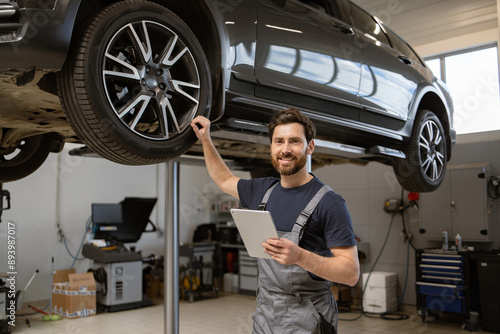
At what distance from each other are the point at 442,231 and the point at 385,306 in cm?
129

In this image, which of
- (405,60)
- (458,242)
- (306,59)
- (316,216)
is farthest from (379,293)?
(316,216)

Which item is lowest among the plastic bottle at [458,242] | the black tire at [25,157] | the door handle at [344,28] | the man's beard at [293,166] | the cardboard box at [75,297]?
the cardboard box at [75,297]

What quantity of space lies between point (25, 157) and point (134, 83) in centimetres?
154

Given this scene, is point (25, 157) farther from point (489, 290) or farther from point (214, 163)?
point (489, 290)

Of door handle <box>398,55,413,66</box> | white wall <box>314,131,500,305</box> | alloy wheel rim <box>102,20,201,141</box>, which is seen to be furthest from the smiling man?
white wall <box>314,131,500,305</box>

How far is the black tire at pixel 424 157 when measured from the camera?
3531 millimetres

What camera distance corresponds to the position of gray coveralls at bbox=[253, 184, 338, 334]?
154cm

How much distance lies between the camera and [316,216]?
1.53m

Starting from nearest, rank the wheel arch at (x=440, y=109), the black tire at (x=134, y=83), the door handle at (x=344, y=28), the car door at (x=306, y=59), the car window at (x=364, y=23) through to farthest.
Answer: the black tire at (x=134, y=83)
the car door at (x=306, y=59)
the door handle at (x=344, y=28)
the car window at (x=364, y=23)
the wheel arch at (x=440, y=109)

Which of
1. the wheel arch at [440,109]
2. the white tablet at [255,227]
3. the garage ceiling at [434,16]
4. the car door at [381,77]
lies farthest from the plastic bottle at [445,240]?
the white tablet at [255,227]

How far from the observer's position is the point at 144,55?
1.76 meters

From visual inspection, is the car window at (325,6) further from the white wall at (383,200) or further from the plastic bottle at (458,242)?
the white wall at (383,200)

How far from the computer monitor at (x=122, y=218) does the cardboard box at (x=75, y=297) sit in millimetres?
743

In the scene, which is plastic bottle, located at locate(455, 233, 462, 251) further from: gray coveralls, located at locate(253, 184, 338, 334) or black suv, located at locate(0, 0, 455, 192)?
gray coveralls, located at locate(253, 184, 338, 334)
